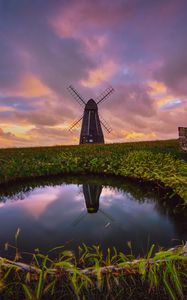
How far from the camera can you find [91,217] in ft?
17.6

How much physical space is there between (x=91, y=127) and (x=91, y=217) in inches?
1082

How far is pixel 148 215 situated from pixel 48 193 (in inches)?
130

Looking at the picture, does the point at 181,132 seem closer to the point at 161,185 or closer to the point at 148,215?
the point at 161,185

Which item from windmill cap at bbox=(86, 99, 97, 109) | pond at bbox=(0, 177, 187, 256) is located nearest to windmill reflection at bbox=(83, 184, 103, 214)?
pond at bbox=(0, 177, 187, 256)

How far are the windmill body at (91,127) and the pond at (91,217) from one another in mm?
24151

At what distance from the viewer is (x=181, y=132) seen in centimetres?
1116

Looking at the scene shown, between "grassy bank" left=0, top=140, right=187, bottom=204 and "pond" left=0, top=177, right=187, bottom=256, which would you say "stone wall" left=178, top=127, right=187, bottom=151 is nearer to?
"grassy bank" left=0, top=140, right=187, bottom=204

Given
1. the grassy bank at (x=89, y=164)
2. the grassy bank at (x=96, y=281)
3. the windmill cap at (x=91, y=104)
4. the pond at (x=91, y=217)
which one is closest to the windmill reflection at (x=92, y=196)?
the pond at (x=91, y=217)

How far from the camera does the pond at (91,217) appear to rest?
4238mm

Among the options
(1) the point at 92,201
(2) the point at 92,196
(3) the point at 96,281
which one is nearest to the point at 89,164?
(2) the point at 92,196

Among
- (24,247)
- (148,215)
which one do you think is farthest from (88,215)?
(24,247)

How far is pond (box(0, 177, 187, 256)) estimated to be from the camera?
4238mm

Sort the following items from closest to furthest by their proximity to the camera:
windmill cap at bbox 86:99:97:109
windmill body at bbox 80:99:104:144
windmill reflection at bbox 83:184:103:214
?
1. windmill reflection at bbox 83:184:103:214
2. windmill body at bbox 80:99:104:144
3. windmill cap at bbox 86:99:97:109

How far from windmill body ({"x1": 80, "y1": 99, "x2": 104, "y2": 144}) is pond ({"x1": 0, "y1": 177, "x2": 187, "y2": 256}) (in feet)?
79.2
